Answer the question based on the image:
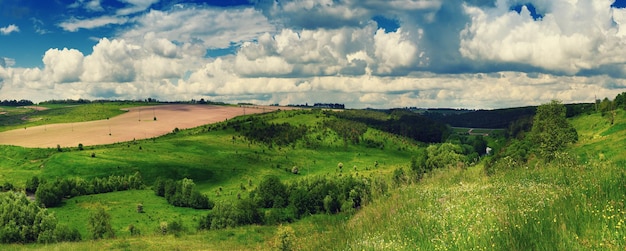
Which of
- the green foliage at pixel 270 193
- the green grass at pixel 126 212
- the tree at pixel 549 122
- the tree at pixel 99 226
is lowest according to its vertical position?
the green grass at pixel 126 212

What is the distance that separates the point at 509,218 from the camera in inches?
441

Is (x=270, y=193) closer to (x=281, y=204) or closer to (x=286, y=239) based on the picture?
(x=281, y=204)

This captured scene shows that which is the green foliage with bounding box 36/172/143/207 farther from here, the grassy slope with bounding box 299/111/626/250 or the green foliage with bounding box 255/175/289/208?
the grassy slope with bounding box 299/111/626/250

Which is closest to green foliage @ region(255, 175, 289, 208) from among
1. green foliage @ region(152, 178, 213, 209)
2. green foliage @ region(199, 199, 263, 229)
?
green foliage @ region(152, 178, 213, 209)

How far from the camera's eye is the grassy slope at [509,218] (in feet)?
31.3

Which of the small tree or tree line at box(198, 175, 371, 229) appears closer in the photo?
tree line at box(198, 175, 371, 229)

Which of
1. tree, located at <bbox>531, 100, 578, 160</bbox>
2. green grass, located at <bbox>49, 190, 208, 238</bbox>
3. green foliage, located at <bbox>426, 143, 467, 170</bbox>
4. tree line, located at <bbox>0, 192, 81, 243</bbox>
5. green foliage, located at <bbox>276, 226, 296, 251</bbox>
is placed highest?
tree, located at <bbox>531, 100, 578, 160</bbox>

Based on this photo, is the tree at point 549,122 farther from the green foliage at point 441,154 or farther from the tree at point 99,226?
the tree at point 99,226

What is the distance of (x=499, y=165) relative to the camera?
23141mm

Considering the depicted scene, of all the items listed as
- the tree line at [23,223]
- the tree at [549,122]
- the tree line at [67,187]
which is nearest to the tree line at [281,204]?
the tree at [549,122]

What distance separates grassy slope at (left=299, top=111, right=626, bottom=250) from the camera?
375 inches

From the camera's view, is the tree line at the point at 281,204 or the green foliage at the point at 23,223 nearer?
the green foliage at the point at 23,223

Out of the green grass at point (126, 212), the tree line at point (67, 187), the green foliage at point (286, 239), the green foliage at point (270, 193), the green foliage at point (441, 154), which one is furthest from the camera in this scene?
the green foliage at point (270, 193)

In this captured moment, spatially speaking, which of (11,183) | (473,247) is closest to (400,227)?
(473,247)
